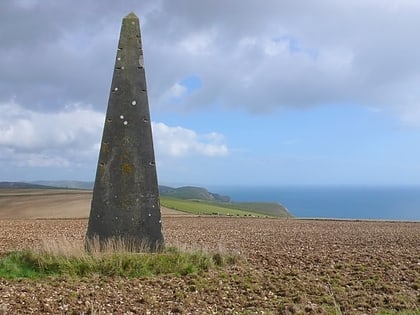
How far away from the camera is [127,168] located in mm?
15000

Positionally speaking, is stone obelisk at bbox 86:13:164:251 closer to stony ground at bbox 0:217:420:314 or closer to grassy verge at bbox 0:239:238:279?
grassy verge at bbox 0:239:238:279

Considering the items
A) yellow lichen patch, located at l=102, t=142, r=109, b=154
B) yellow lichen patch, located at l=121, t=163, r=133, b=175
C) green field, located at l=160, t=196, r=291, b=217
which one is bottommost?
green field, located at l=160, t=196, r=291, b=217

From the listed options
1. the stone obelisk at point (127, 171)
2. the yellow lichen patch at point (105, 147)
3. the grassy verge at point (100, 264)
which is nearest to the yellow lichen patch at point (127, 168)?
the stone obelisk at point (127, 171)

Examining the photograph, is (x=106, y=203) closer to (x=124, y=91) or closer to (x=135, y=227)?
(x=135, y=227)

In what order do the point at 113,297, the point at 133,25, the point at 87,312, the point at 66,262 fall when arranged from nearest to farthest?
the point at 87,312 < the point at 113,297 < the point at 66,262 < the point at 133,25

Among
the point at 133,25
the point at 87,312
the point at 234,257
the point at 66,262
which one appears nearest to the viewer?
the point at 87,312

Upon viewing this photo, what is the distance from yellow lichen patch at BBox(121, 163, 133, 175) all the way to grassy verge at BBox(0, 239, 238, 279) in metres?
2.38

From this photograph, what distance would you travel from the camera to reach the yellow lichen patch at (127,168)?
1498 cm

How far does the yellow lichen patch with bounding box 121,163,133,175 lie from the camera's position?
15.0 meters

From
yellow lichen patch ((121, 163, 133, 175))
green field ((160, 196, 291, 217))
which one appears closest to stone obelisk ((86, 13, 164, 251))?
yellow lichen patch ((121, 163, 133, 175))

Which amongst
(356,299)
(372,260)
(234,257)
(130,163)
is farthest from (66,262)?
(372,260)

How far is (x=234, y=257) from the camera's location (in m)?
14.6

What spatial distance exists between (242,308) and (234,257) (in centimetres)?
478

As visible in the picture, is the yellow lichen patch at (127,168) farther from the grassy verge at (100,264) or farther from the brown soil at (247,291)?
the brown soil at (247,291)
